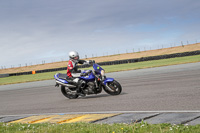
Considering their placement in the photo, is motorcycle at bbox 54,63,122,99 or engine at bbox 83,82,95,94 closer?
motorcycle at bbox 54,63,122,99

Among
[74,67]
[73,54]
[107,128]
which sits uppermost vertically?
[73,54]

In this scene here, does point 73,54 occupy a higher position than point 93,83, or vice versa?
point 73,54

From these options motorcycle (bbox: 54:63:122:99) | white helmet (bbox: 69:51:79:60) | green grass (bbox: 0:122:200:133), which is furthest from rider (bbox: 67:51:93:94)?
green grass (bbox: 0:122:200:133)

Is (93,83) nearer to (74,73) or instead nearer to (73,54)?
→ (74,73)

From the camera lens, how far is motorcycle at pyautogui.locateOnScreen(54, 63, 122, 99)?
34.1 ft

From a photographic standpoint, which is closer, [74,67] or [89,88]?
[89,88]

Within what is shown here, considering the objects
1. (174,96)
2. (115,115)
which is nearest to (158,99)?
(174,96)

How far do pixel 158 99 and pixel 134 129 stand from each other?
393 cm

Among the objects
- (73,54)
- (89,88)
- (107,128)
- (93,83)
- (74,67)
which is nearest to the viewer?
(107,128)

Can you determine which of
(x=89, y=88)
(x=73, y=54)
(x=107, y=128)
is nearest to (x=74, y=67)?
(x=73, y=54)

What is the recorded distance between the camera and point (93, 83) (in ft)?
34.9

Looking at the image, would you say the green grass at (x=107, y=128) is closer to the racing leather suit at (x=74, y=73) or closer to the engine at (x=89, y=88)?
the engine at (x=89, y=88)

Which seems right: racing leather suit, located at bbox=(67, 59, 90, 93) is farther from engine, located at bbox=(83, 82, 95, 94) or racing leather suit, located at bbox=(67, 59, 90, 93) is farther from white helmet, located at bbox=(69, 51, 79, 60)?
engine, located at bbox=(83, 82, 95, 94)

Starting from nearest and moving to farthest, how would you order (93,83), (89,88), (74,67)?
(93,83) → (89,88) → (74,67)
